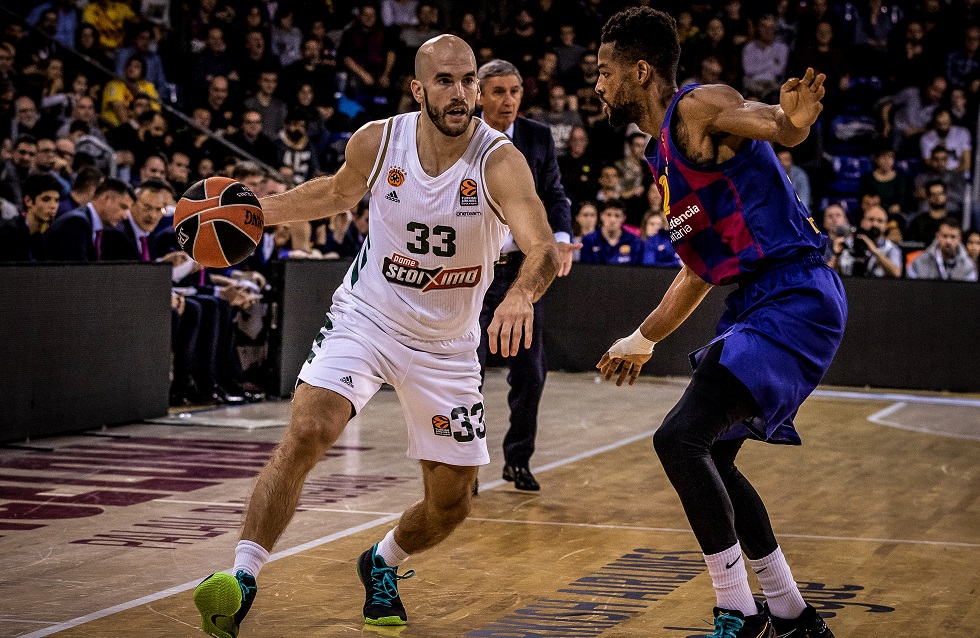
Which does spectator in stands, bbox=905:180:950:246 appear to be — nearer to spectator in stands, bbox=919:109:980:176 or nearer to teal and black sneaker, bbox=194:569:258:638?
spectator in stands, bbox=919:109:980:176

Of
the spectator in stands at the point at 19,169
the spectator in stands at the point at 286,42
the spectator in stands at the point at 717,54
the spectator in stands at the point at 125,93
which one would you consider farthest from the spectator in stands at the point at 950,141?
the spectator in stands at the point at 19,169

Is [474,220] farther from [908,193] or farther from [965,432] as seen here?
[908,193]

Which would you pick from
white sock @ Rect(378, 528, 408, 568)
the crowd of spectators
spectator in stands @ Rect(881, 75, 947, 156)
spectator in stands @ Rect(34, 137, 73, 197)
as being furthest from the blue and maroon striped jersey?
spectator in stands @ Rect(881, 75, 947, 156)

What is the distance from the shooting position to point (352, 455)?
891 centimetres

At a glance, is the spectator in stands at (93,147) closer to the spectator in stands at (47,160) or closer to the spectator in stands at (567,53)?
the spectator in stands at (47,160)

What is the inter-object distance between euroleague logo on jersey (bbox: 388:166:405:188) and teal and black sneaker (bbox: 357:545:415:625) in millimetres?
1318

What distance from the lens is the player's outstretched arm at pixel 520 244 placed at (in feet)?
13.9

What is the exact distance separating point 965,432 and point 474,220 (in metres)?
7.04

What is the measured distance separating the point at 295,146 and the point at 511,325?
40.3 ft

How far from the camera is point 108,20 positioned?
1745cm

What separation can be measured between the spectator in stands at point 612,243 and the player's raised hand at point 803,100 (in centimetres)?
1012

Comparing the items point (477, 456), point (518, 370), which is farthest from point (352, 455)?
point (477, 456)

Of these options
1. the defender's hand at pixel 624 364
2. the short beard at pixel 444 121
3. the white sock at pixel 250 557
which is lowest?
the white sock at pixel 250 557

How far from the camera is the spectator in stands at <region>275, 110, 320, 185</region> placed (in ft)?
52.7
